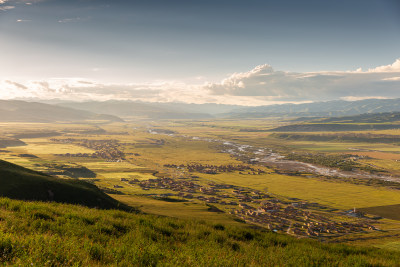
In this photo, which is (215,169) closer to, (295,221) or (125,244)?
(295,221)

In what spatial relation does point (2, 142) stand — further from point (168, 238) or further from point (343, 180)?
point (343, 180)

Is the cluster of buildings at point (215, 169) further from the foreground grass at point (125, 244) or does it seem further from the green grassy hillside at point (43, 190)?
the foreground grass at point (125, 244)

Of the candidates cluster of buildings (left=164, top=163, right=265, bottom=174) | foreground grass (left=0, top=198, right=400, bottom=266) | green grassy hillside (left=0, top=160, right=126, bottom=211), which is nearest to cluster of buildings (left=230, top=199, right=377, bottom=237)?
green grassy hillside (left=0, top=160, right=126, bottom=211)

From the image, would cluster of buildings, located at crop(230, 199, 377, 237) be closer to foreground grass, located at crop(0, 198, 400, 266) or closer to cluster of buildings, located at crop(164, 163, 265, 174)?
foreground grass, located at crop(0, 198, 400, 266)

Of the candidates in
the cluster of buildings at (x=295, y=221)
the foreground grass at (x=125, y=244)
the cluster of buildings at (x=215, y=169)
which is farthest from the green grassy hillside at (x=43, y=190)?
the cluster of buildings at (x=215, y=169)

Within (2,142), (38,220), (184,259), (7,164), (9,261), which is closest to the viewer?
(9,261)

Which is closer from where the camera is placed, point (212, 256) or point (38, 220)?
point (212, 256)

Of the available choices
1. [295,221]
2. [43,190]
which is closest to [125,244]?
[43,190]

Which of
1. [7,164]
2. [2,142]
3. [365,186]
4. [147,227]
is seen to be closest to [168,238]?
[147,227]
